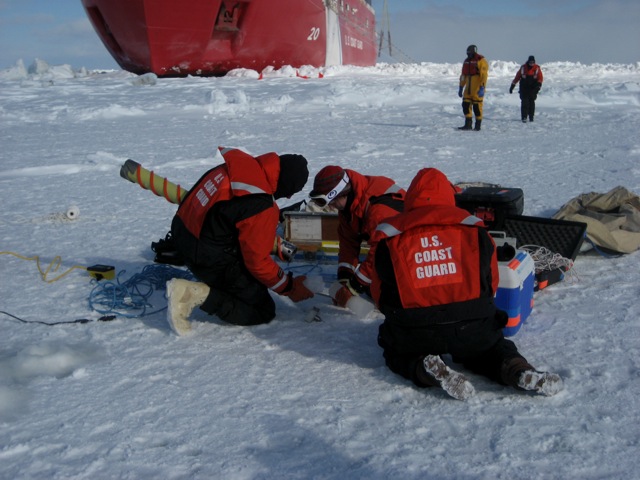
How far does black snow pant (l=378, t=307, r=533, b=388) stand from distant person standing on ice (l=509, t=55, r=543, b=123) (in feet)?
31.1

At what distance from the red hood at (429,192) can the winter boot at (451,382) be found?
578 millimetres

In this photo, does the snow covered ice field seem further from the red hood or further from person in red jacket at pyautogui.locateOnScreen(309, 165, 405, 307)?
the red hood

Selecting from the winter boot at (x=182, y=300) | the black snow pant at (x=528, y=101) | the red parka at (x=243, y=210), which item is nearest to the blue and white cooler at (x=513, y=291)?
the red parka at (x=243, y=210)

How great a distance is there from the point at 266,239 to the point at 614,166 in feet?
17.2

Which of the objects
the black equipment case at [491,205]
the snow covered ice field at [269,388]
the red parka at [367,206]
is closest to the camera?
the snow covered ice field at [269,388]

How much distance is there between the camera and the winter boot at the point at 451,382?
2188 millimetres

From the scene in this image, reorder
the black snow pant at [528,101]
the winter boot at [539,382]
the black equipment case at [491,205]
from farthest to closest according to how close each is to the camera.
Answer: the black snow pant at [528,101] < the black equipment case at [491,205] < the winter boot at [539,382]

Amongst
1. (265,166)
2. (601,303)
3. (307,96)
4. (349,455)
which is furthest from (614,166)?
(307,96)

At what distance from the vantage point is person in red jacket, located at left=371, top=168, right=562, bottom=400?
2.24 metres

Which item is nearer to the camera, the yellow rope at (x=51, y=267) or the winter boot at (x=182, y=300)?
the winter boot at (x=182, y=300)

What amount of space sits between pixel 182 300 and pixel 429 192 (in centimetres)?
128

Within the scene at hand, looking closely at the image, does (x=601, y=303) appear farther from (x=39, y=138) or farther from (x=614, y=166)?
(x=39, y=138)

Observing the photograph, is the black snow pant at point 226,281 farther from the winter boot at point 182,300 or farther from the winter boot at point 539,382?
the winter boot at point 539,382

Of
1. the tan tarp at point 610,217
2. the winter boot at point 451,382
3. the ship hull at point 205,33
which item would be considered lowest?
the winter boot at point 451,382
